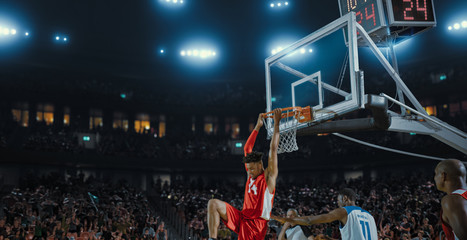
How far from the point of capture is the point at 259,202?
18.4 feet

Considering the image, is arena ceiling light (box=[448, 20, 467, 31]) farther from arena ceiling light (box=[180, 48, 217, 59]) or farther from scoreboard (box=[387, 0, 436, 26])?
scoreboard (box=[387, 0, 436, 26])

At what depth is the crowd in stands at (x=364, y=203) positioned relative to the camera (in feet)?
45.5

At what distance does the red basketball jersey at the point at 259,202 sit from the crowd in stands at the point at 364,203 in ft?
22.6

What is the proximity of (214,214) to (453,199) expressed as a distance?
2720 mm

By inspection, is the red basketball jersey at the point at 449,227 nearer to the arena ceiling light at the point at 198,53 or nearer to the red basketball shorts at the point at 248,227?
the red basketball shorts at the point at 248,227

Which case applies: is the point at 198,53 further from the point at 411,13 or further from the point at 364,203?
the point at 411,13

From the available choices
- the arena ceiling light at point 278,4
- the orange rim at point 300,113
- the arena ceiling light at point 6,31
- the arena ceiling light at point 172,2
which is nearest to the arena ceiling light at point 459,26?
the arena ceiling light at point 278,4

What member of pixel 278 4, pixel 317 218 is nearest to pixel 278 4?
pixel 278 4

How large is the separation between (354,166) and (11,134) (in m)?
23.9

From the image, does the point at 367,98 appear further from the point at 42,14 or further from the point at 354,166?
the point at 42,14

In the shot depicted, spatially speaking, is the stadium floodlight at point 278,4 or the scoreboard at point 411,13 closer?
the scoreboard at point 411,13

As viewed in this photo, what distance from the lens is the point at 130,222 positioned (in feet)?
58.1

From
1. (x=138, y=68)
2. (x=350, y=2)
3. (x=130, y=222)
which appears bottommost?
(x=130, y=222)

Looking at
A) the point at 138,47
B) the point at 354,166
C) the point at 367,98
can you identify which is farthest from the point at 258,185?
the point at 138,47
